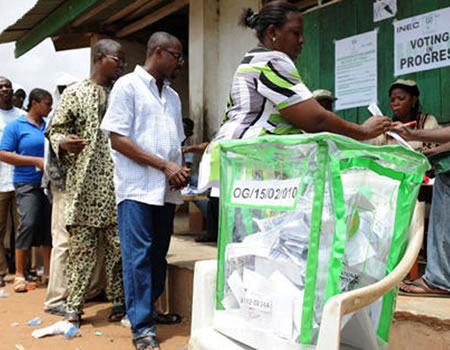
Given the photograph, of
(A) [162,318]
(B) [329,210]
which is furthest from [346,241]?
(A) [162,318]

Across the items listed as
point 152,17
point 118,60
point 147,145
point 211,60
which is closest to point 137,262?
point 147,145

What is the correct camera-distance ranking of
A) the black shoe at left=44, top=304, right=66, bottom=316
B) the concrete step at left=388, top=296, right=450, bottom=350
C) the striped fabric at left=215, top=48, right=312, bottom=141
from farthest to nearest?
1. the black shoe at left=44, top=304, right=66, bottom=316
2. the concrete step at left=388, top=296, right=450, bottom=350
3. the striped fabric at left=215, top=48, right=312, bottom=141

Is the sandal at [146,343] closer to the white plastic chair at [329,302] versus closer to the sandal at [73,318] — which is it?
the sandal at [73,318]

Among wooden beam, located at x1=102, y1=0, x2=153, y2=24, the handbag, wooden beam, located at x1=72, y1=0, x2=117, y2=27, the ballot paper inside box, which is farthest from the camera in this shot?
wooden beam, located at x1=102, y1=0, x2=153, y2=24

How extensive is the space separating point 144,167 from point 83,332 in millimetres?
1318

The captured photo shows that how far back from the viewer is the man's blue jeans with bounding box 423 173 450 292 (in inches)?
106

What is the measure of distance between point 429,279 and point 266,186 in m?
1.62

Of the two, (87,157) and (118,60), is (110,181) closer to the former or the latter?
(87,157)

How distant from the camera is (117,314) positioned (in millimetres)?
3771

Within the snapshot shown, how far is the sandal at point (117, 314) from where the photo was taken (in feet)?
12.3

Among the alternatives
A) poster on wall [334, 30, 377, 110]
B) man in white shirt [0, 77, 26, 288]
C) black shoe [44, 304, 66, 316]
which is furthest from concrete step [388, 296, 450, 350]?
man in white shirt [0, 77, 26, 288]

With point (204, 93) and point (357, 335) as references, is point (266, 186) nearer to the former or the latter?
point (357, 335)

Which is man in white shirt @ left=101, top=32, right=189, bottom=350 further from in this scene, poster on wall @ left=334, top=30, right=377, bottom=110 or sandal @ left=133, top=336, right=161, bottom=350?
poster on wall @ left=334, top=30, right=377, bottom=110

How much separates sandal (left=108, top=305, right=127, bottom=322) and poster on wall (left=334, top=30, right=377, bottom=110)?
8.15 feet
